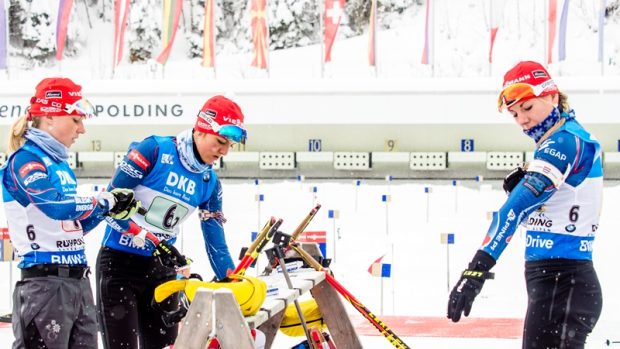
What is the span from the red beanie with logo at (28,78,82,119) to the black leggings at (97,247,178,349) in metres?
0.86

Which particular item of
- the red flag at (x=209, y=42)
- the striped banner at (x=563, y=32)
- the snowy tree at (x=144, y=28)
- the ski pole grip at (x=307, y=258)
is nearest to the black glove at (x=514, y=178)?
the ski pole grip at (x=307, y=258)

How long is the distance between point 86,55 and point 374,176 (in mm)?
13257

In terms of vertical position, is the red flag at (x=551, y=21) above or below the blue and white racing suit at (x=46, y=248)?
above

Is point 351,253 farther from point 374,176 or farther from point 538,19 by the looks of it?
point 538,19

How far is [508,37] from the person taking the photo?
23984 millimetres

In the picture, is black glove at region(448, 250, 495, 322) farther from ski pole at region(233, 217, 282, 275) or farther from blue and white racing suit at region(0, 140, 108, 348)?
blue and white racing suit at region(0, 140, 108, 348)

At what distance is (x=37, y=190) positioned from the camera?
3.59 meters

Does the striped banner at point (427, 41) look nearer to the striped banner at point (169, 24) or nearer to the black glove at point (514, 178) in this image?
the striped banner at point (169, 24)

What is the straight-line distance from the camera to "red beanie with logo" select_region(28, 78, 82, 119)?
3.83m

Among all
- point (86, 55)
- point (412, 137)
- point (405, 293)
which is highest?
point (86, 55)

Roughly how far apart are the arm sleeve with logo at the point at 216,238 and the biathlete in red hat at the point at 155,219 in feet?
0.54

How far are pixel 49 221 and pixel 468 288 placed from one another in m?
1.75

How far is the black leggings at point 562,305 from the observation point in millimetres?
3459

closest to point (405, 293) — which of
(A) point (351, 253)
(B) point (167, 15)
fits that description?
(A) point (351, 253)
